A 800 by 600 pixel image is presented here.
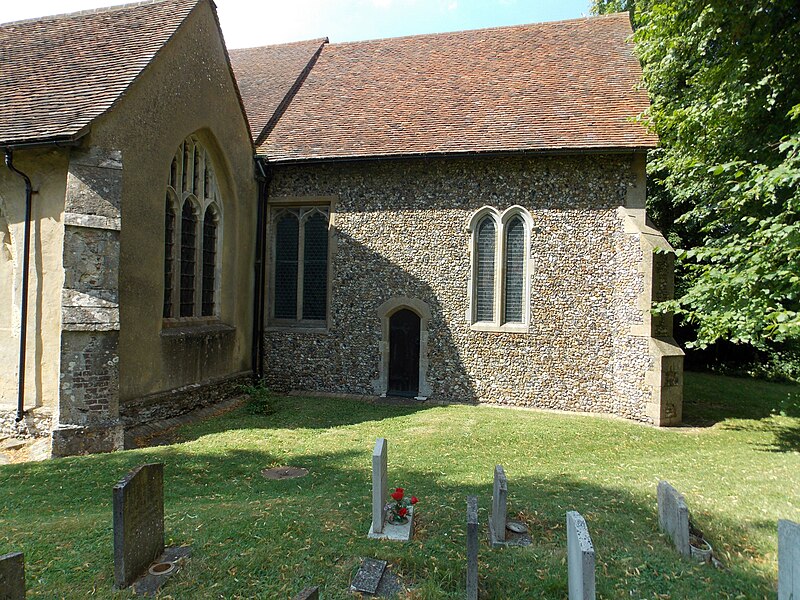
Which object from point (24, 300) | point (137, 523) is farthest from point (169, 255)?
point (137, 523)

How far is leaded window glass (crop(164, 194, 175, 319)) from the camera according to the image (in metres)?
9.87

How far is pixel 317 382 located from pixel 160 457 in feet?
18.0

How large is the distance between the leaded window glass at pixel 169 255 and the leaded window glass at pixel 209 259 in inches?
53.2

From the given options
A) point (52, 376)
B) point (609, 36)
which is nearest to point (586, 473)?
point (52, 376)

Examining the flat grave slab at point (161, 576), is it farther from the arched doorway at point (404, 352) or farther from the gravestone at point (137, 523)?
the arched doorway at point (404, 352)

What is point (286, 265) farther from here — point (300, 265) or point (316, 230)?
point (316, 230)

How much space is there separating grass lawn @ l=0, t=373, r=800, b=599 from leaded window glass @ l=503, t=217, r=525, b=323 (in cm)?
248

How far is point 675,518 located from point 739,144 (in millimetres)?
7353

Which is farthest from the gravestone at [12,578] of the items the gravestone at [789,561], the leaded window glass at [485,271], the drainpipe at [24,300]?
the leaded window glass at [485,271]

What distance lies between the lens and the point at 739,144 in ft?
29.4

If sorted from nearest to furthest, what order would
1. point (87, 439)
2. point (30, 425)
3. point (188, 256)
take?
point (87, 439) < point (30, 425) < point (188, 256)

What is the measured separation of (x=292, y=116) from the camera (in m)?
14.3

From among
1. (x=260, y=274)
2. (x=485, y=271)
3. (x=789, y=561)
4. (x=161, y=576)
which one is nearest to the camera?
(x=789, y=561)

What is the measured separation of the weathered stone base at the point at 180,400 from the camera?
28.6 ft
